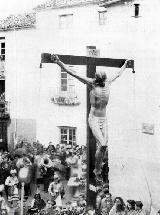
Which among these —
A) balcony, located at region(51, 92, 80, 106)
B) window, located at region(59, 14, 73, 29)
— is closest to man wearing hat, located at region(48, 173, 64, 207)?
balcony, located at region(51, 92, 80, 106)

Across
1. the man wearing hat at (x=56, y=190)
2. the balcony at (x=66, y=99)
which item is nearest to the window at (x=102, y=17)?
the balcony at (x=66, y=99)

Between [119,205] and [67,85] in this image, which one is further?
[67,85]

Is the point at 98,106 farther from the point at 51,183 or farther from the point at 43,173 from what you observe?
the point at 43,173

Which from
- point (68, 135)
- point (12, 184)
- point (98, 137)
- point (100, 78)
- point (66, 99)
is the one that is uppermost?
point (100, 78)

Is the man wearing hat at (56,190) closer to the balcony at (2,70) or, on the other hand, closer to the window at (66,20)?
the window at (66,20)

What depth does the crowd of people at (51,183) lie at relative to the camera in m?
7.66

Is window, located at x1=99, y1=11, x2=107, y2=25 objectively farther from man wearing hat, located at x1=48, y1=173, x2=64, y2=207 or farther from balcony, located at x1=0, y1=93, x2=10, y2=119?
man wearing hat, located at x1=48, y1=173, x2=64, y2=207

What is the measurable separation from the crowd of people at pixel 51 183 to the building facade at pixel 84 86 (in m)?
0.69

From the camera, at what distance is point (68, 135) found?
1177cm

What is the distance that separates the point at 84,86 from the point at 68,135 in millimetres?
1228

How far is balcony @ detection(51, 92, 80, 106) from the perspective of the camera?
38.4 ft

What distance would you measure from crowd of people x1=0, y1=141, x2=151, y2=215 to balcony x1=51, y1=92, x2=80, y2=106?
108 centimetres

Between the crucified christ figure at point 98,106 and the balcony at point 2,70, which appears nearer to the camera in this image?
the crucified christ figure at point 98,106

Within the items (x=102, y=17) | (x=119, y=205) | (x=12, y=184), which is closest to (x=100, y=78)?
(x=119, y=205)
